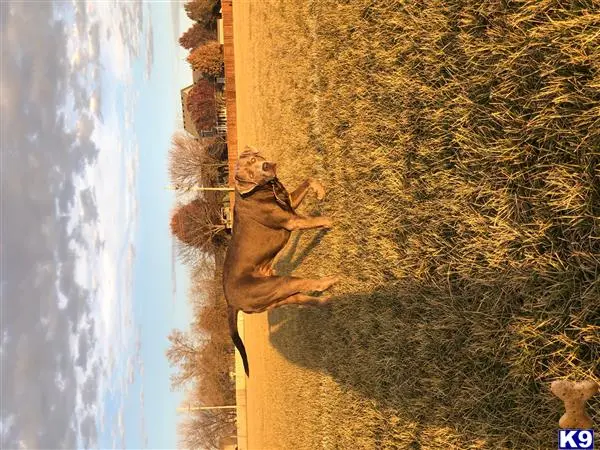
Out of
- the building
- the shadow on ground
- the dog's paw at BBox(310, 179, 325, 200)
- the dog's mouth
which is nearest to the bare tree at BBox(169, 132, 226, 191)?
the building

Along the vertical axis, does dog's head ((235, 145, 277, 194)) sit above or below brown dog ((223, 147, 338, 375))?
above

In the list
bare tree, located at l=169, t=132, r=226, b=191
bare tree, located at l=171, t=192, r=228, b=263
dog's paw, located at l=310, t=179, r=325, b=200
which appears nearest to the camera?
dog's paw, located at l=310, t=179, r=325, b=200

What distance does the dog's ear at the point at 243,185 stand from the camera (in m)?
6.02

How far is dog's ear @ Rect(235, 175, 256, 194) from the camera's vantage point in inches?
237

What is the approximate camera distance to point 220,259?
26781 mm

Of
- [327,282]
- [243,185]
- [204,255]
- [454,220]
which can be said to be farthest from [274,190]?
[204,255]

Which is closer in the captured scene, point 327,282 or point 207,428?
point 327,282

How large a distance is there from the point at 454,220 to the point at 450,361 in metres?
1.15

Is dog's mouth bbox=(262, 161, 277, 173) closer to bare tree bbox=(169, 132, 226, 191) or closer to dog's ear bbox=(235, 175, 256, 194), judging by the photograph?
dog's ear bbox=(235, 175, 256, 194)

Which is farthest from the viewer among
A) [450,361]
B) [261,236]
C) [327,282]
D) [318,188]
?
[318,188]

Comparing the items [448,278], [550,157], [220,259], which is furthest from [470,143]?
[220,259]

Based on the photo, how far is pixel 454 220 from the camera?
12.7 ft
